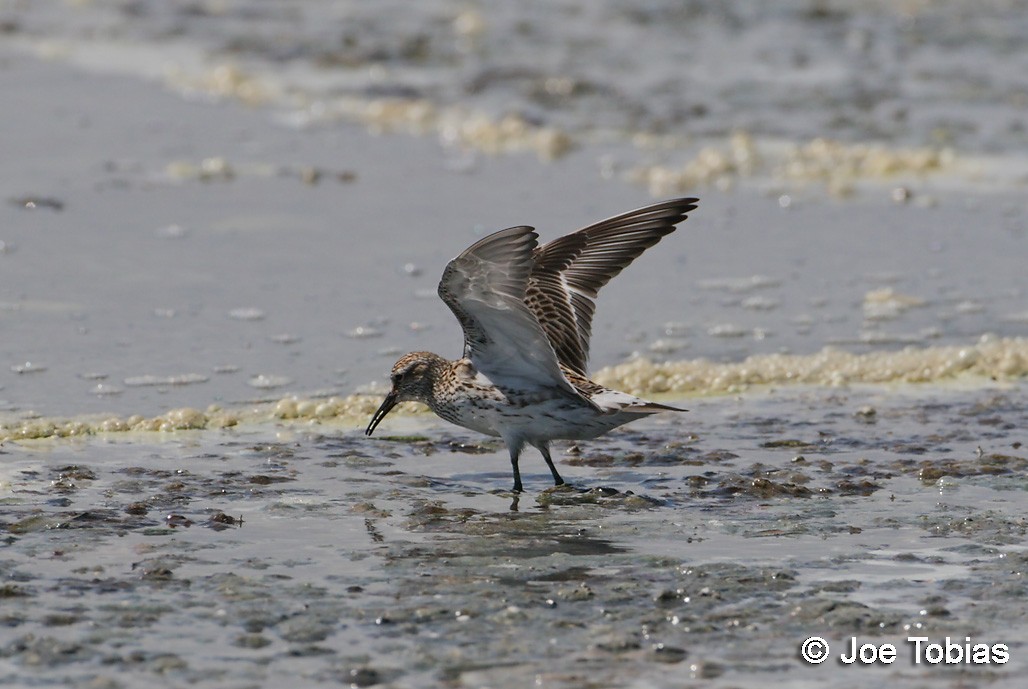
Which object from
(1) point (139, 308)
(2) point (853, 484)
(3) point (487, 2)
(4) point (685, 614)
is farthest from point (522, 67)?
(4) point (685, 614)

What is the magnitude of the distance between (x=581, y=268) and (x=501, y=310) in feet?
4.34

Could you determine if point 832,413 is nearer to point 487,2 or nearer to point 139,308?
point 139,308

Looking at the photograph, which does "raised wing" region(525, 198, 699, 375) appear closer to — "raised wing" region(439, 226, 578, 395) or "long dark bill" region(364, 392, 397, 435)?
"raised wing" region(439, 226, 578, 395)

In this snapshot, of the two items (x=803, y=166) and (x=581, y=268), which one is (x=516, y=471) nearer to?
(x=581, y=268)

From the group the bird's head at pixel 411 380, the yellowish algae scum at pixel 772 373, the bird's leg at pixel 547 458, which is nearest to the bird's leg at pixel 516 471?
the bird's leg at pixel 547 458

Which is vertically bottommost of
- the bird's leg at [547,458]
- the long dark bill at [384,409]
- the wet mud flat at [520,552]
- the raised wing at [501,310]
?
the wet mud flat at [520,552]

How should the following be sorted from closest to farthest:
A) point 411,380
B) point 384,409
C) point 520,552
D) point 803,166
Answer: point 520,552, point 411,380, point 384,409, point 803,166

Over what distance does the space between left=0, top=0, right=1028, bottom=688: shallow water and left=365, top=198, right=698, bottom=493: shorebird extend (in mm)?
314

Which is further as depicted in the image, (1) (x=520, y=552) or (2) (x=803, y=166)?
(2) (x=803, y=166)

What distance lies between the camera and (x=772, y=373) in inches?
385

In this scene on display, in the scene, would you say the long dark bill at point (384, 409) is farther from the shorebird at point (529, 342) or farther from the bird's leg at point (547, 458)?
the bird's leg at point (547, 458)

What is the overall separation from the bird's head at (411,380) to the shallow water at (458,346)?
27cm

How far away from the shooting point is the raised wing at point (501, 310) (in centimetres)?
737

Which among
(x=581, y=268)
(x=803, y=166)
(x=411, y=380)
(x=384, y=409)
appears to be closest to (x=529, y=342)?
(x=411, y=380)
